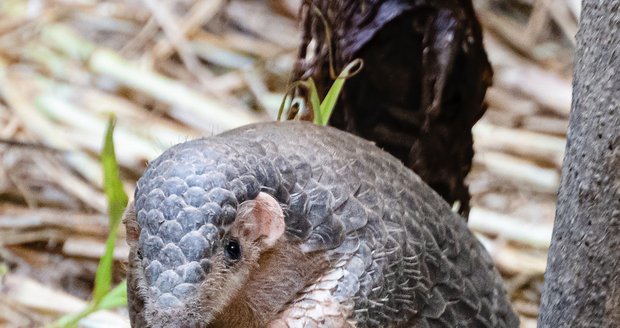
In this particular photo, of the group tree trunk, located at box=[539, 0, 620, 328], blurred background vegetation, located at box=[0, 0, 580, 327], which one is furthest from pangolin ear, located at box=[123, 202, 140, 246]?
blurred background vegetation, located at box=[0, 0, 580, 327]

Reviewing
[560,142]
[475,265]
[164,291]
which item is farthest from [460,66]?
[560,142]

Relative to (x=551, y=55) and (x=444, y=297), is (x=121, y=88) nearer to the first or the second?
(x=551, y=55)

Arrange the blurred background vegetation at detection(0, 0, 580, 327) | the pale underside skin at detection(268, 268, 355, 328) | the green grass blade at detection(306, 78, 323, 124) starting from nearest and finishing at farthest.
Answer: the pale underside skin at detection(268, 268, 355, 328) → the green grass blade at detection(306, 78, 323, 124) → the blurred background vegetation at detection(0, 0, 580, 327)

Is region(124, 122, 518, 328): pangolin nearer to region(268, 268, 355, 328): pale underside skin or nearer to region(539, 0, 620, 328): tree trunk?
region(268, 268, 355, 328): pale underside skin

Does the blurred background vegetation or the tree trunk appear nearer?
the tree trunk

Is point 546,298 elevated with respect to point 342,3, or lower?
lower

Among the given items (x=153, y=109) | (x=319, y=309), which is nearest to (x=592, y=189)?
(x=319, y=309)

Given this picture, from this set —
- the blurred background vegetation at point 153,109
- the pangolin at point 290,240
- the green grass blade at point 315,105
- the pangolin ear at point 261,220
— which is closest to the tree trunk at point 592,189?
the pangolin at point 290,240

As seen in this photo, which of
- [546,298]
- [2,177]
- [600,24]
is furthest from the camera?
[2,177]
